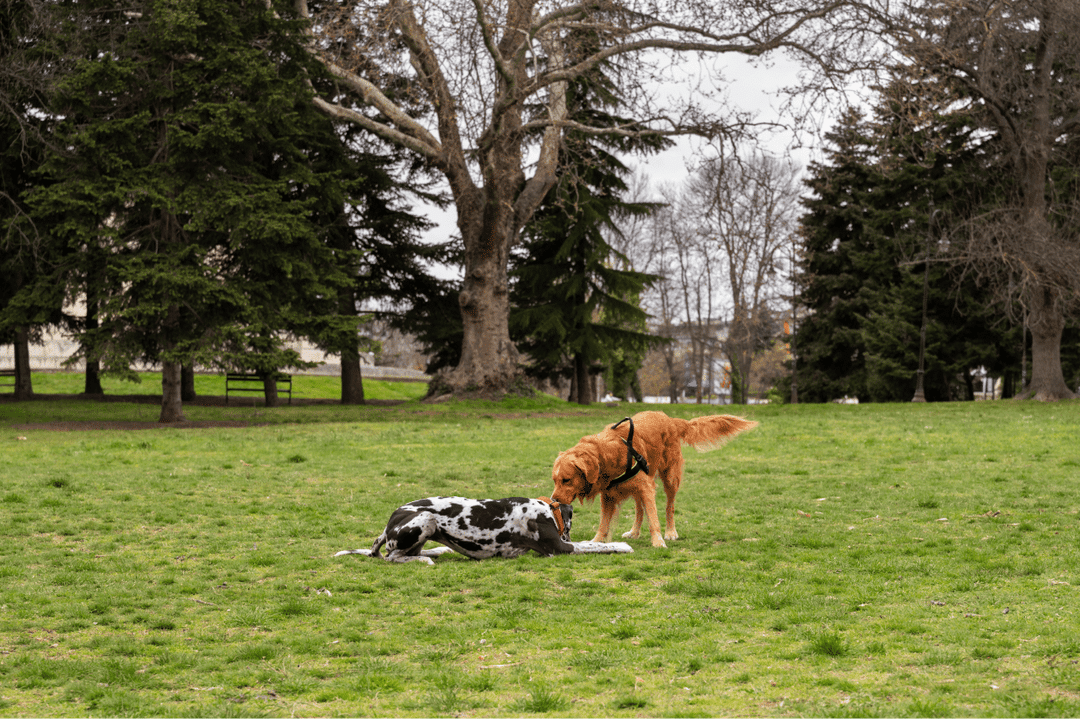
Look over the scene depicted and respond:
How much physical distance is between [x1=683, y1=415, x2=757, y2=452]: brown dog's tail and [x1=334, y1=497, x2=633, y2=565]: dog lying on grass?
1.21 metres

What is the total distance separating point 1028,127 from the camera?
105 ft

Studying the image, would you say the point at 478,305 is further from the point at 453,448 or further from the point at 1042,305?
the point at 1042,305

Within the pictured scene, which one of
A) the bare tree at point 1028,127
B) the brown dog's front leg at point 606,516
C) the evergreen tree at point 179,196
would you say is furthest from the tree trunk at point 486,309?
the brown dog's front leg at point 606,516

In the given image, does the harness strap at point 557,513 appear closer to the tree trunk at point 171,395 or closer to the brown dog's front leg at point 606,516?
the brown dog's front leg at point 606,516

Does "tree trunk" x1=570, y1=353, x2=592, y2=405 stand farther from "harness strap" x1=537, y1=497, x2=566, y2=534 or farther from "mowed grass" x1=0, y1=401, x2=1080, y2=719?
"harness strap" x1=537, y1=497, x2=566, y2=534

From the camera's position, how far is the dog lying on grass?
796 cm

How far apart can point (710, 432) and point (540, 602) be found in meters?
2.78

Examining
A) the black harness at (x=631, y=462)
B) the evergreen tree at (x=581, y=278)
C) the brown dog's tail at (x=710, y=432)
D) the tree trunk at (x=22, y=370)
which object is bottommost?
the black harness at (x=631, y=462)

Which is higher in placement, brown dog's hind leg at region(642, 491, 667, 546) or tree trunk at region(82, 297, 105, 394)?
tree trunk at region(82, 297, 105, 394)

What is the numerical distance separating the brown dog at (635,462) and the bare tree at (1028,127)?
18835 mm

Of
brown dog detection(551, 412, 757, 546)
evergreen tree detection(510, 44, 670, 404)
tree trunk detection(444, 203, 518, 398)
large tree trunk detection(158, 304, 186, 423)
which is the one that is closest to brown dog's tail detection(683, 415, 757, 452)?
brown dog detection(551, 412, 757, 546)

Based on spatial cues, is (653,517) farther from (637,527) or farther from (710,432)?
(710,432)

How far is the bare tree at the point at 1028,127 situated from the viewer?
1040 inches

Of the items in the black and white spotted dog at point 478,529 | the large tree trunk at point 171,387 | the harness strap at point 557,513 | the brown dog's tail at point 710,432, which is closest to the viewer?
the black and white spotted dog at point 478,529
